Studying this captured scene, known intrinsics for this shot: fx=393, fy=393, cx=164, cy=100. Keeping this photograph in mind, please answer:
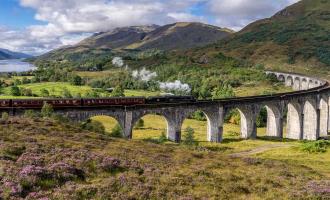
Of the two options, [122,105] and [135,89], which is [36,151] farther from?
[135,89]

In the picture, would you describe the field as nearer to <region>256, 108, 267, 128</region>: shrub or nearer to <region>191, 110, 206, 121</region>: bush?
<region>256, 108, 267, 128</region>: shrub

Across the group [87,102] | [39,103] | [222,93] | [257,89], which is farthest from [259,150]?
[257,89]

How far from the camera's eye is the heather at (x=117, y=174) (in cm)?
2095

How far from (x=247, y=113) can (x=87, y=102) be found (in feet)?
110

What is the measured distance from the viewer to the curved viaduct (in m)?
59.6

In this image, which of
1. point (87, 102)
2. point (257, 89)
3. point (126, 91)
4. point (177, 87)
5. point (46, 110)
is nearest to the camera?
point (46, 110)

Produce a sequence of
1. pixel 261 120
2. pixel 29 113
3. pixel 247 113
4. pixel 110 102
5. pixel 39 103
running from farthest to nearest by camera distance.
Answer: pixel 261 120 < pixel 247 113 < pixel 110 102 < pixel 39 103 < pixel 29 113

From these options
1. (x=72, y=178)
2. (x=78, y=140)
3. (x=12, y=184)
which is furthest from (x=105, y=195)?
(x=78, y=140)

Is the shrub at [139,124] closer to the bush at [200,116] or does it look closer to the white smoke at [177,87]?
the bush at [200,116]

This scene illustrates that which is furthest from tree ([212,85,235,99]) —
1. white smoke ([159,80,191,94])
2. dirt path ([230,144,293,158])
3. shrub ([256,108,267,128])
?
dirt path ([230,144,293,158])

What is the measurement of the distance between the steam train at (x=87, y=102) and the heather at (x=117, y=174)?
15963 mm

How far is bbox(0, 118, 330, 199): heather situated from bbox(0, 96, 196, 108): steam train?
15963mm

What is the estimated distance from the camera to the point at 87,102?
194 feet

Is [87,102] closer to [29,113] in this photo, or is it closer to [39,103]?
[39,103]
